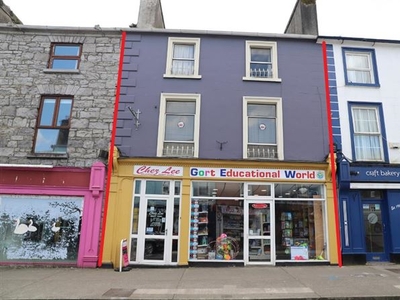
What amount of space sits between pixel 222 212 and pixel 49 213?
571 cm

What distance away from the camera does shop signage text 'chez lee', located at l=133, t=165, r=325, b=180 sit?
33.0 feet

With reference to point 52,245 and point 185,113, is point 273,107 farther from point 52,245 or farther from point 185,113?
point 52,245

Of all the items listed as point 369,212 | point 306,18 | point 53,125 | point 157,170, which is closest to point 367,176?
point 369,212

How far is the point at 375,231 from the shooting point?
33.2ft

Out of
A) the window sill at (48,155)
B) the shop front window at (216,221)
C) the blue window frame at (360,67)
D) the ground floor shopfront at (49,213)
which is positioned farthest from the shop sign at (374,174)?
the window sill at (48,155)

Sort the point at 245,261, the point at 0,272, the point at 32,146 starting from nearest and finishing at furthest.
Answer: the point at 0,272 → the point at 245,261 → the point at 32,146

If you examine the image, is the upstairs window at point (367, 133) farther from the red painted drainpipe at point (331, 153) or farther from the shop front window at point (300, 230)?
the shop front window at point (300, 230)

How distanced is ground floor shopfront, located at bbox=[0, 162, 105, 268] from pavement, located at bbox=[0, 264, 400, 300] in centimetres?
51

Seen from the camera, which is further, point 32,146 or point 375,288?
point 32,146

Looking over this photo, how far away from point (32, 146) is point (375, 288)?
10827mm

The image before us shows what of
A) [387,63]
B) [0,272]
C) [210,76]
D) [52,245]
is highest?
[387,63]

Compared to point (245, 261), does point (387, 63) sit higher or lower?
higher

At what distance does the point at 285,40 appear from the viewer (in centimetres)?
1152

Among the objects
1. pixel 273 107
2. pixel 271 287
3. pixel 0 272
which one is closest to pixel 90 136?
pixel 0 272
